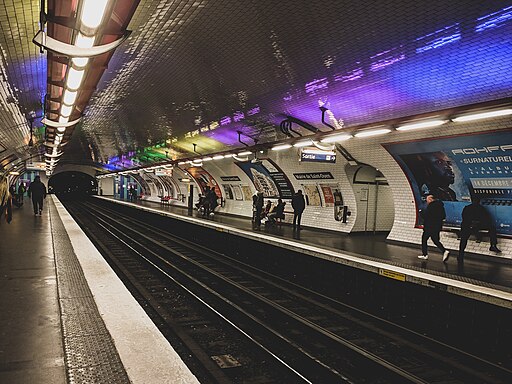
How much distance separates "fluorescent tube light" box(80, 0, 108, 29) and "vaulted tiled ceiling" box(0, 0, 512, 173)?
1.99 metres

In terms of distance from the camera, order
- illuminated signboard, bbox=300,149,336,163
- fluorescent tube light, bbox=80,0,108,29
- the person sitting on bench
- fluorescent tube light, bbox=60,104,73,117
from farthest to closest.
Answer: the person sitting on bench, illuminated signboard, bbox=300,149,336,163, fluorescent tube light, bbox=60,104,73,117, fluorescent tube light, bbox=80,0,108,29

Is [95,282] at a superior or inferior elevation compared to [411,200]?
inferior

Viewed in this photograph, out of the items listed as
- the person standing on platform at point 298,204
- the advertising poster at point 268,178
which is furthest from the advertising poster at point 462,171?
the advertising poster at point 268,178

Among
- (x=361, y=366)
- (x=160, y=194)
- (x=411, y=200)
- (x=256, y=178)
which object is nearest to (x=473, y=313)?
(x=361, y=366)

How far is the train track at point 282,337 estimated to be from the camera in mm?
4555

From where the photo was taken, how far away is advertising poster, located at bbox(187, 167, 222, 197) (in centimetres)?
2096

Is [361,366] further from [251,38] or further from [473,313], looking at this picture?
[251,38]

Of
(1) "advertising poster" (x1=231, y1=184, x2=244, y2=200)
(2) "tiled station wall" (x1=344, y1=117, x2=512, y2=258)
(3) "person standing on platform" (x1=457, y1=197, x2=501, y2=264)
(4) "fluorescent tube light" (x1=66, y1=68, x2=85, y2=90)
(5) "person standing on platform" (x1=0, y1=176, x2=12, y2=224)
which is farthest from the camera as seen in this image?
(1) "advertising poster" (x1=231, y1=184, x2=244, y2=200)

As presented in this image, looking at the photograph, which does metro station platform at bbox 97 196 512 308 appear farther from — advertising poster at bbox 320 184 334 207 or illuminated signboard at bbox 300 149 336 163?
advertising poster at bbox 320 184 334 207

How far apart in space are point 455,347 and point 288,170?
933 centimetres

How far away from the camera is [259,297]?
762cm

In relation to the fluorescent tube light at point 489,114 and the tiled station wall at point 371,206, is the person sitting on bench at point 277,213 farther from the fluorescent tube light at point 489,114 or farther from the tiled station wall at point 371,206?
the fluorescent tube light at point 489,114

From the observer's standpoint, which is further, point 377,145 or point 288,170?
point 288,170

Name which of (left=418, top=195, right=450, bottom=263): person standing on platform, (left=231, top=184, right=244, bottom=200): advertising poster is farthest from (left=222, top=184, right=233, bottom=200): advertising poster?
(left=418, top=195, right=450, bottom=263): person standing on platform
